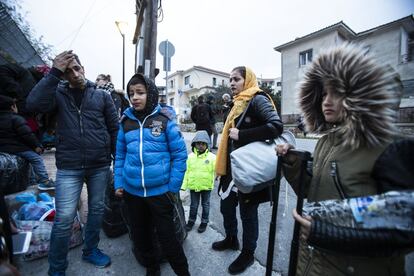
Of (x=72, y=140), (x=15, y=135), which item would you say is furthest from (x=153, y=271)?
(x=15, y=135)

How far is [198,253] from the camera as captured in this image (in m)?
2.62

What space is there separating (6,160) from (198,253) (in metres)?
2.74

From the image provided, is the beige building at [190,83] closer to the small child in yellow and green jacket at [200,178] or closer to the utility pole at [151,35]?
the utility pole at [151,35]

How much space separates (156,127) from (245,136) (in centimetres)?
77

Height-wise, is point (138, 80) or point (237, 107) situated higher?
point (138, 80)

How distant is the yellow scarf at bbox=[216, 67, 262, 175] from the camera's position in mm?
2131

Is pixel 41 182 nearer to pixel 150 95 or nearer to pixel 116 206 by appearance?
pixel 116 206

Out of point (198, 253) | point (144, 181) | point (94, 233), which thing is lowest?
point (198, 253)

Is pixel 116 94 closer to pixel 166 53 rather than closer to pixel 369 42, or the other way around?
pixel 166 53

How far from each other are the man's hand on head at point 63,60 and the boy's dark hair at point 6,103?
162cm

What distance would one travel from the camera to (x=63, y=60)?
1.92 metres

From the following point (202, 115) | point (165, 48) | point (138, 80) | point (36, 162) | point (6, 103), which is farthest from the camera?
point (202, 115)

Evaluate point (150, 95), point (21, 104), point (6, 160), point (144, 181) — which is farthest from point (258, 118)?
point (21, 104)

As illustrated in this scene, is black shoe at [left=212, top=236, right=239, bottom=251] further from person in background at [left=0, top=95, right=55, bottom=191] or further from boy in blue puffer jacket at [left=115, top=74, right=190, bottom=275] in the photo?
person in background at [left=0, top=95, right=55, bottom=191]
